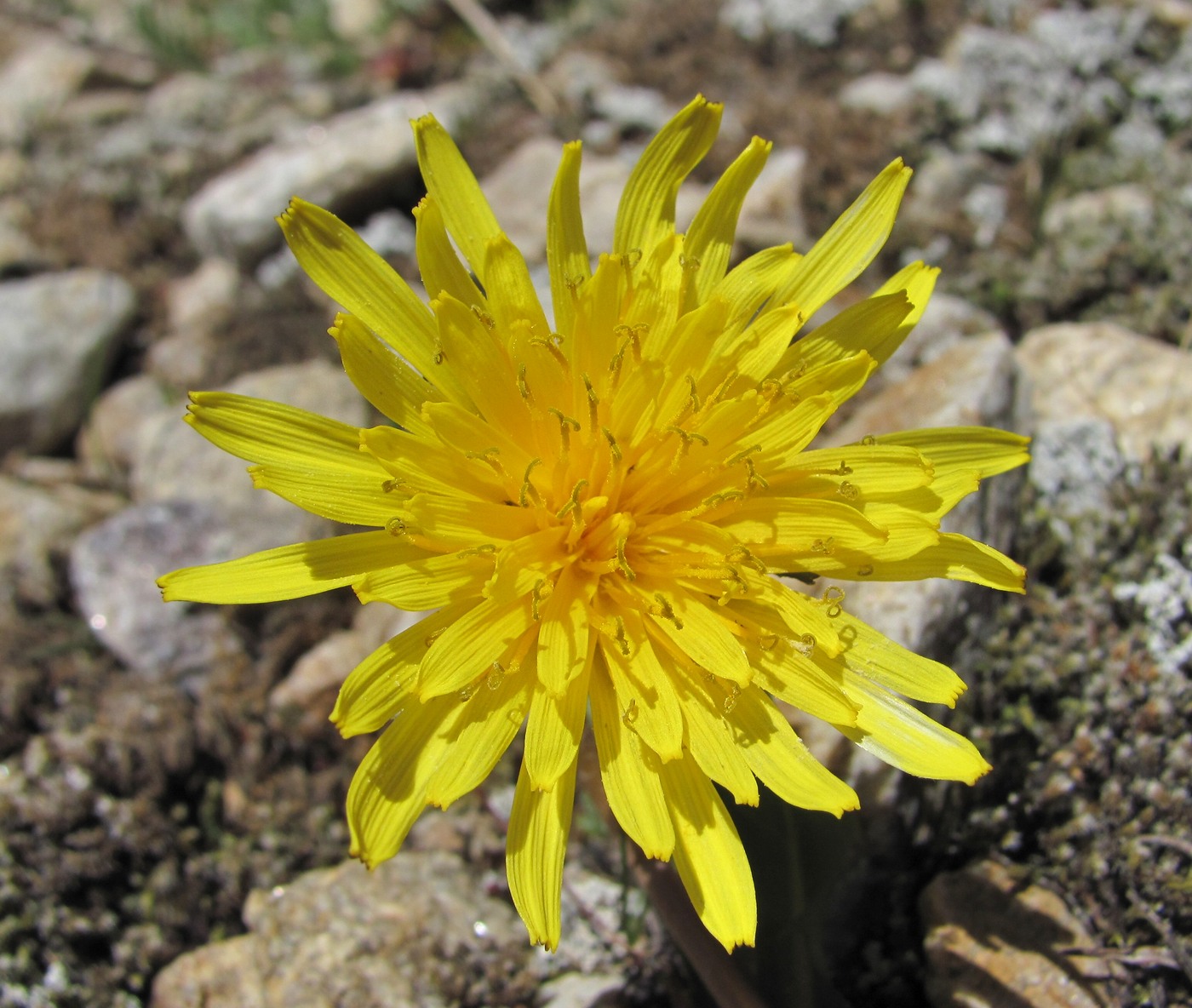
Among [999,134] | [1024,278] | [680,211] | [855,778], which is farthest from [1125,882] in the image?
[999,134]

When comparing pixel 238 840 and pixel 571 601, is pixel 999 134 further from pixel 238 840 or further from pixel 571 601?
pixel 238 840

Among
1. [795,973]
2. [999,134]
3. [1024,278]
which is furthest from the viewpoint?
[999,134]

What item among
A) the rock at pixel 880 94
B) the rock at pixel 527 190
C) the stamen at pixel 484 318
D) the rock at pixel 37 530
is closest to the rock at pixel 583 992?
the stamen at pixel 484 318

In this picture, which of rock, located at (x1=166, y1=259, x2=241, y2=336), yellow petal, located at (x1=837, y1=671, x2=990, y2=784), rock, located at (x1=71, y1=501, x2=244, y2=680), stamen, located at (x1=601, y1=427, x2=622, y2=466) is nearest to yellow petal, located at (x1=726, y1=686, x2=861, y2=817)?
yellow petal, located at (x1=837, y1=671, x2=990, y2=784)

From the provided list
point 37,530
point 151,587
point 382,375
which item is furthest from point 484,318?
point 37,530

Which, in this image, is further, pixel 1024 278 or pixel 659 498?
pixel 1024 278

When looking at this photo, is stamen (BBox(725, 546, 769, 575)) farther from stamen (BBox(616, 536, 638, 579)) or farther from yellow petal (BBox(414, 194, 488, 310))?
yellow petal (BBox(414, 194, 488, 310))

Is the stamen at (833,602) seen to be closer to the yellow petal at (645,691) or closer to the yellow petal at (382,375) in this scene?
the yellow petal at (645,691)
